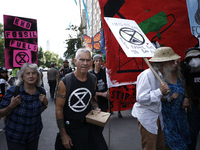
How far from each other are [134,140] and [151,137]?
180cm

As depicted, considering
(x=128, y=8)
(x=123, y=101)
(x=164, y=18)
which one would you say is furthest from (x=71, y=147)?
(x=164, y=18)

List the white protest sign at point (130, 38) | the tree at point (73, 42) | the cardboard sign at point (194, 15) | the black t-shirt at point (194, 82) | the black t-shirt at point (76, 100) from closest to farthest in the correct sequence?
the white protest sign at point (130, 38) < the black t-shirt at point (76, 100) < the black t-shirt at point (194, 82) < the cardboard sign at point (194, 15) < the tree at point (73, 42)

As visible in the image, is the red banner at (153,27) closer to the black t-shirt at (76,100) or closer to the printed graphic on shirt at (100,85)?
the printed graphic on shirt at (100,85)

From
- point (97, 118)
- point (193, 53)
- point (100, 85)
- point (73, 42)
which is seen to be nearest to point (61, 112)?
point (97, 118)

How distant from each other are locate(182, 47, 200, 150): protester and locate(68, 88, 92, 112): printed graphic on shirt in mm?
1736

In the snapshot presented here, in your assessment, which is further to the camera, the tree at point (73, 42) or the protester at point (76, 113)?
the tree at point (73, 42)

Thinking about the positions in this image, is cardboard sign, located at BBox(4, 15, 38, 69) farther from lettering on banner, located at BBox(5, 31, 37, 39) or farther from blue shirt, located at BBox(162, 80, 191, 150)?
blue shirt, located at BBox(162, 80, 191, 150)

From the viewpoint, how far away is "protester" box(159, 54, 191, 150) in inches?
81.3

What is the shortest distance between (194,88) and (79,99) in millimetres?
1897

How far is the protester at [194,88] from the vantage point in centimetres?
248

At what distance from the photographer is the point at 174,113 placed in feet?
6.93

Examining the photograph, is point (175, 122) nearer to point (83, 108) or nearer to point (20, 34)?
point (83, 108)

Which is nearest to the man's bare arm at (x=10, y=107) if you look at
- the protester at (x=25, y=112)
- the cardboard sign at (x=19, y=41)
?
the protester at (x=25, y=112)

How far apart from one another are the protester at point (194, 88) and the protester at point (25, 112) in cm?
237
